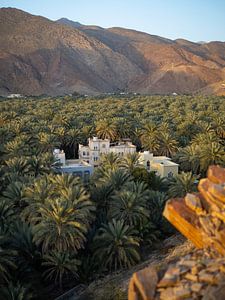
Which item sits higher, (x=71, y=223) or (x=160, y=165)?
(x=71, y=223)

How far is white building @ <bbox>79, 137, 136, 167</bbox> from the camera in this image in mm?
41594

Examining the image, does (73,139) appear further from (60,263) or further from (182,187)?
(60,263)

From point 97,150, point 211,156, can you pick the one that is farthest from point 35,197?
point 97,150

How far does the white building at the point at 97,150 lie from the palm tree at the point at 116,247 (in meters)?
19.8

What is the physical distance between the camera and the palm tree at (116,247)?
21.3 metres

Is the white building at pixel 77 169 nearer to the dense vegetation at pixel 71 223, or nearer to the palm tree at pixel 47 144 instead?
the palm tree at pixel 47 144

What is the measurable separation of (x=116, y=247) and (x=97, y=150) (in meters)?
21.0

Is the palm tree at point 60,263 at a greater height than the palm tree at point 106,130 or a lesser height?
lesser

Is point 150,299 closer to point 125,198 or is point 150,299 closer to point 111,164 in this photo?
point 125,198

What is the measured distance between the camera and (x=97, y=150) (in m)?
41.7

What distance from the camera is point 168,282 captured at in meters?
8.23

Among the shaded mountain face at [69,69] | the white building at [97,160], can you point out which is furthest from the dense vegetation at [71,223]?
the shaded mountain face at [69,69]

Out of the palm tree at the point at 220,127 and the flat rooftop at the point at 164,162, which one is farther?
the palm tree at the point at 220,127

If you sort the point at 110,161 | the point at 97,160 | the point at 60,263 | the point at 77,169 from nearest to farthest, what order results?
the point at 60,263
the point at 110,161
the point at 77,169
the point at 97,160
